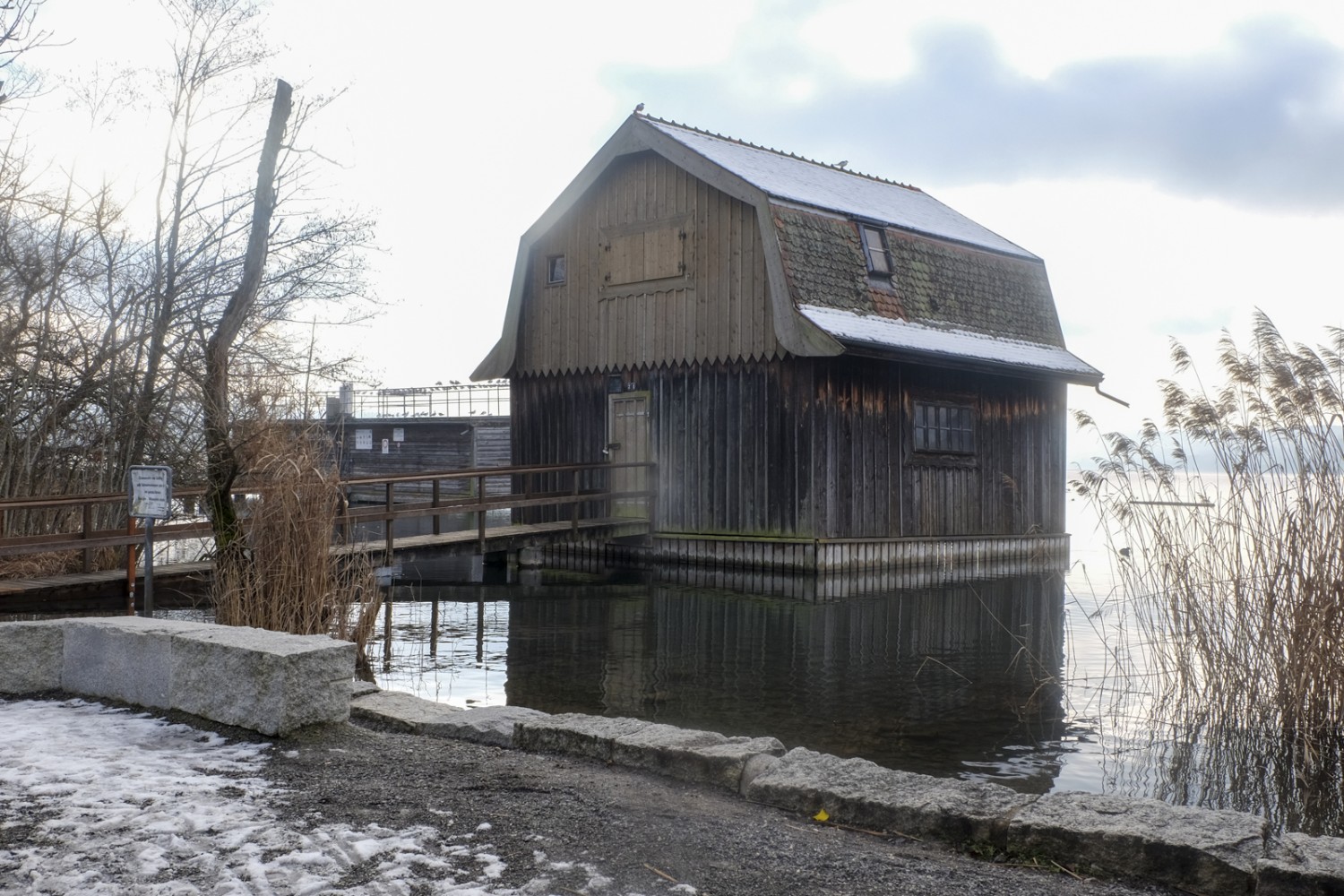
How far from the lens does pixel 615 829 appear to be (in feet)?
13.1

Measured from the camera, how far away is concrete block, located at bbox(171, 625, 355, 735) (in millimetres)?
5320

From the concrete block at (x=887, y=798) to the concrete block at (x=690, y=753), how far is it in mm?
134

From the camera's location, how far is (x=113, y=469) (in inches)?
583

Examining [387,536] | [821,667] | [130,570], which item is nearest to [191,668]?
[821,667]

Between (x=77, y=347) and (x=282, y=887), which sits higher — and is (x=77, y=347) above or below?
above

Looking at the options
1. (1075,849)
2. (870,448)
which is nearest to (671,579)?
(870,448)

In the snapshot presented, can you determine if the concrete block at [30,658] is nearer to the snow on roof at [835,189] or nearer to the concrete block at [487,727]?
the concrete block at [487,727]

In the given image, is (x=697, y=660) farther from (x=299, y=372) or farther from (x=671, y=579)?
(x=299, y=372)

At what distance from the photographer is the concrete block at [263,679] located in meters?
5.32

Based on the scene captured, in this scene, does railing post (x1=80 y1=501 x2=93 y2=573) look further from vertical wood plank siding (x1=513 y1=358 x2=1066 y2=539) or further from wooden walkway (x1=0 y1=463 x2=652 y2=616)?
vertical wood plank siding (x1=513 y1=358 x2=1066 y2=539)

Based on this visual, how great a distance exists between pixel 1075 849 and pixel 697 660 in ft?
19.2

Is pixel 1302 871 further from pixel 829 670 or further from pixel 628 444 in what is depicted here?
pixel 628 444

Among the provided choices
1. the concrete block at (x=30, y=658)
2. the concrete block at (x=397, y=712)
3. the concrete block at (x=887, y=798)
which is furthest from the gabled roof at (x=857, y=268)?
the concrete block at (x=887, y=798)

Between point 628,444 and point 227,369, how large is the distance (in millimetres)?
8800
